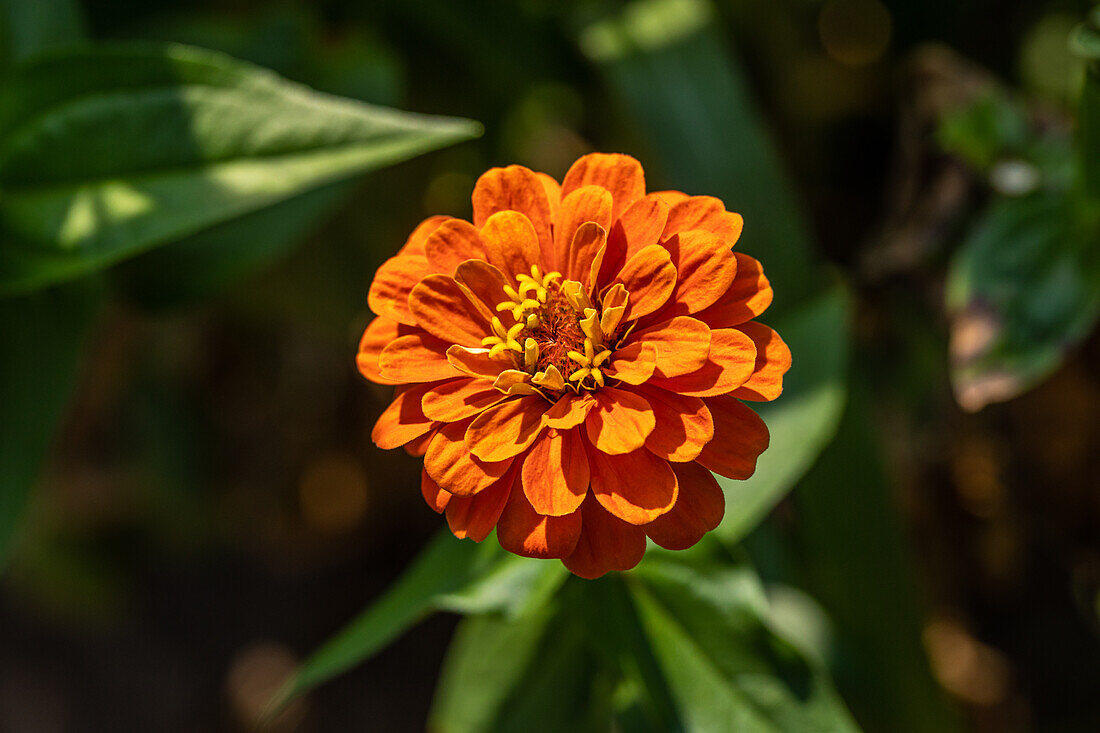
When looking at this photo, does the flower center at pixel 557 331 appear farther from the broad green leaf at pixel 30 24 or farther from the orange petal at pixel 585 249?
the broad green leaf at pixel 30 24

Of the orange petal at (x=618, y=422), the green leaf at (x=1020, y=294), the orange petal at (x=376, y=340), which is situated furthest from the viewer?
the green leaf at (x=1020, y=294)

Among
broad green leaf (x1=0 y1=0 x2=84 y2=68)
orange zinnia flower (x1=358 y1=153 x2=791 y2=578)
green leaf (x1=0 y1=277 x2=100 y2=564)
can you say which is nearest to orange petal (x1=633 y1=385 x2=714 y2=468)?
orange zinnia flower (x1=358 y1=153 x2=791 y2=578)

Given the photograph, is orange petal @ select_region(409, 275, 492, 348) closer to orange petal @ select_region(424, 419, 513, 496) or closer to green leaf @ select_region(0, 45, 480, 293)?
orange petal @ select_region(424, 419, 513, 496)

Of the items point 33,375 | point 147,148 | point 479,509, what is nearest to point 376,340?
point 479,509

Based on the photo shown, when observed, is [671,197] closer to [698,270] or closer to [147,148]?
[698,270]

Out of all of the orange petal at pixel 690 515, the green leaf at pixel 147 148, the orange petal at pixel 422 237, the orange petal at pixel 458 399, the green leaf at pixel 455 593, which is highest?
the green leaf at pixel 147 148

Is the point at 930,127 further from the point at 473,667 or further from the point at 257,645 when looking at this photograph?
the point at 257,645

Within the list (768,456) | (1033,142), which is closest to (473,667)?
(768,456)

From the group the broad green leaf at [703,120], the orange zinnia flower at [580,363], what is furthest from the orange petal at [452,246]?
the broad green leaf at [703,120]
